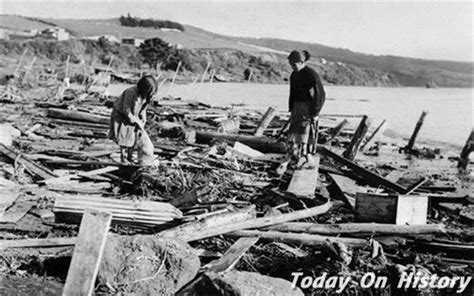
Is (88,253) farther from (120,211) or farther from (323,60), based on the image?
(323,60)

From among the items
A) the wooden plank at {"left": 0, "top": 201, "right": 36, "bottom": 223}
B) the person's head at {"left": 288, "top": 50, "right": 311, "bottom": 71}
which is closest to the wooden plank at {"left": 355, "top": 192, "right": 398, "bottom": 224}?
the person's head at {"left": 288, "top": 50, "right": 311, "bottom": 71}

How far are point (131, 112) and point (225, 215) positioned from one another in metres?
3.66

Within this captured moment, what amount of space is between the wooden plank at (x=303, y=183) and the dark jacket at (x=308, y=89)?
1236 mm

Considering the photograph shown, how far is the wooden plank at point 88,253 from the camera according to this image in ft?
14.1

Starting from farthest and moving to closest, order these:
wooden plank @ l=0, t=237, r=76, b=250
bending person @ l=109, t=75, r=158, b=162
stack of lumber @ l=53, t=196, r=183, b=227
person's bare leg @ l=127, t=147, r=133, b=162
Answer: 1. person's bare leg @ l=127, t=147, r=133, b=162
2. bending person @ l=109, t=75, r=158, b=162
3. stack of lumber @ l=53, t=196, r=183, b=227
4. wooden plank @ l=0, t=237, r=76, b=250

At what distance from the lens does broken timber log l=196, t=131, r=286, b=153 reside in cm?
1311

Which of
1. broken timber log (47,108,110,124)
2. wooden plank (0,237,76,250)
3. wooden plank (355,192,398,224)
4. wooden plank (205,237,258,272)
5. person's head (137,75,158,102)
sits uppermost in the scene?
person's head (137,75,158,102)

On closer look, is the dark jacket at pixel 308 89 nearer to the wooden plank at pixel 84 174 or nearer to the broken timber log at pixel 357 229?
the wooden plank at pixel 84 174

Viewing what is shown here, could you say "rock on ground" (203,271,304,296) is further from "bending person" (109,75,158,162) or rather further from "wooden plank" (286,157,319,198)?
"bending person" (109,75,158,162)

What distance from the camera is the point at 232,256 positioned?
5.48 meters

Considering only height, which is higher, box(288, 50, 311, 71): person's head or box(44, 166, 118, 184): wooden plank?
box(288, 50, 311, 71): person's head

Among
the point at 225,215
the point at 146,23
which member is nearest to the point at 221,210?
the point at 225,215

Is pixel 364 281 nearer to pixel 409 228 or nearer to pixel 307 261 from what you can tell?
pixel 307 261

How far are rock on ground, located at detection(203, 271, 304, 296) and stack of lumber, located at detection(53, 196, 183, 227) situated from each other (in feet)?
5.83
